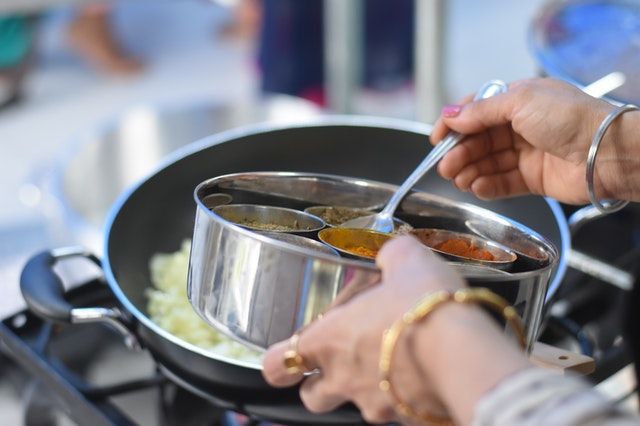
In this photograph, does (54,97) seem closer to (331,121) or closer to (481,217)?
(331,121)

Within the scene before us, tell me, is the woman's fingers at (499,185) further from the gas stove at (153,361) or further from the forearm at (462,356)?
the forearm at (462,356)

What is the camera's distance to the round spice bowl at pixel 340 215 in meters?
0.73

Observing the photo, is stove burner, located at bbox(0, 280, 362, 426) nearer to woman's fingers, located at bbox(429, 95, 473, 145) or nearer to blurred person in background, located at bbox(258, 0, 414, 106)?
woman's fingers, located at bbox(429, 95, 473, 145)

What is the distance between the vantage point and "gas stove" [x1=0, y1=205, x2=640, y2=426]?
2.64ft

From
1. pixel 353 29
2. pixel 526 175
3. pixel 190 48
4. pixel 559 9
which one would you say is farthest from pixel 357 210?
pixel 190 48

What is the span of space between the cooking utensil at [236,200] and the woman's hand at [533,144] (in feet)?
0.24

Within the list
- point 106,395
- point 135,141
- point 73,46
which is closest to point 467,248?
point 106,395

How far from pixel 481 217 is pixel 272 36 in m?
1.78

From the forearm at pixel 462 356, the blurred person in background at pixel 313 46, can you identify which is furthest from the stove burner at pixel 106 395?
the blurred person in background at pixel 313 46

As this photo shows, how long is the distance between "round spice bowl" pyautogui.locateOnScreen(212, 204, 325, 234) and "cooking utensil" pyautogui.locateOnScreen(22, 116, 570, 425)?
3 centimetres

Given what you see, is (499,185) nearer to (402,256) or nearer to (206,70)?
(402,256)

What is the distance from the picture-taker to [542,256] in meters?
0.67

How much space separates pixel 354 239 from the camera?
0.69 meters

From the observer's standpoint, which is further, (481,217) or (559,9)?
(559,9)
